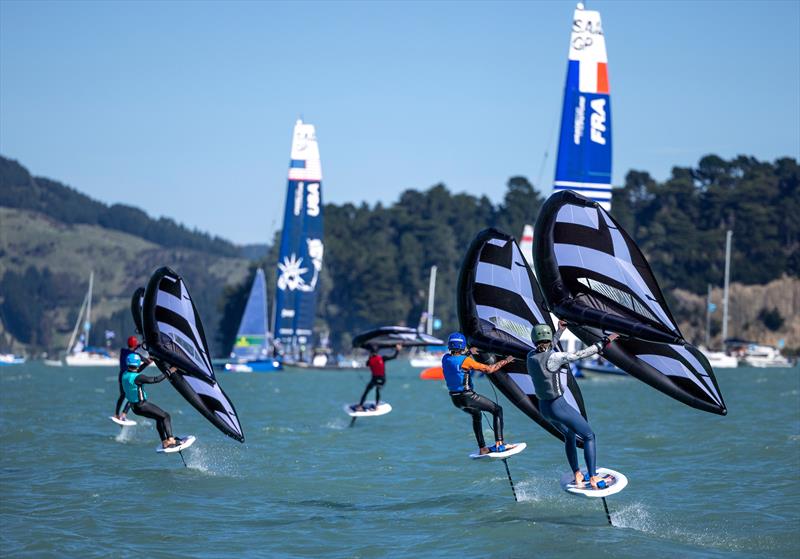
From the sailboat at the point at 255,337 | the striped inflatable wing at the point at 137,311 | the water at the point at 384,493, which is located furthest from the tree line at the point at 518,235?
the striped inflatable wing at the point at 137,311

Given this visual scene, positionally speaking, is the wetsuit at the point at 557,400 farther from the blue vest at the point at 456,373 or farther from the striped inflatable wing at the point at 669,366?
the blue vest at the point at 456,373

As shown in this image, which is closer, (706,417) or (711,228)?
(706,417)

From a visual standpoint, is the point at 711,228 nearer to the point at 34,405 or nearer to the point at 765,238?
the point at 765,238

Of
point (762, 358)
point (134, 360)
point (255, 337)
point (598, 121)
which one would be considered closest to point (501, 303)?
point (134, 360)

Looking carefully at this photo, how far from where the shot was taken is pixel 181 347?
60.3 ft

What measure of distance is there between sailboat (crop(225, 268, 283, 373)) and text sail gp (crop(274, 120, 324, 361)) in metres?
4.06

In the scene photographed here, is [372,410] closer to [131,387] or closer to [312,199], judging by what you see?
[131,387]

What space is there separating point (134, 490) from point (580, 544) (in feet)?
26.0

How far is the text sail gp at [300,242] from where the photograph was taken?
74375 mm

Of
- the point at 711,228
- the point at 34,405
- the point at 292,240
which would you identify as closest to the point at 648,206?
the point at 711,228

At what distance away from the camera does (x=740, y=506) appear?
1811 cm

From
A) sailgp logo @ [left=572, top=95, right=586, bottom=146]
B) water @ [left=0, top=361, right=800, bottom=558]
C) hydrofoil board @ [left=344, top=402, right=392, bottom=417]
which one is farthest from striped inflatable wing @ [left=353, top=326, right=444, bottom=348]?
sailgp logo @ [left=572, top=95, right=586, bottom=146]

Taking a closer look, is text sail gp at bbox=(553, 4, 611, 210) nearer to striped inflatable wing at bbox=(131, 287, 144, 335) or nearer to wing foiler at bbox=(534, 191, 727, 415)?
striped inflatable wing at bbox=(131, 287, 144, 335)

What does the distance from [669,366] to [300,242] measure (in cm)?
6233
